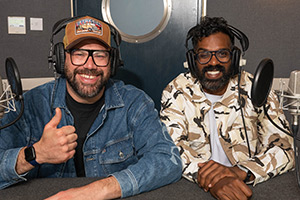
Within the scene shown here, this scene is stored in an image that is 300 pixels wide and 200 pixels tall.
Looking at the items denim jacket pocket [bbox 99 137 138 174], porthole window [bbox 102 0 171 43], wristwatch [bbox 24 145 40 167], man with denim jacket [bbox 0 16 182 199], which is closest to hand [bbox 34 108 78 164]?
wristwatch [bbox 24 145 40 167]

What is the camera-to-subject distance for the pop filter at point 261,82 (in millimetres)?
905

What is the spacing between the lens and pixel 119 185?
3.31 ft

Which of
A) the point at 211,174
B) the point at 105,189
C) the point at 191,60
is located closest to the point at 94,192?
the point at 105,189

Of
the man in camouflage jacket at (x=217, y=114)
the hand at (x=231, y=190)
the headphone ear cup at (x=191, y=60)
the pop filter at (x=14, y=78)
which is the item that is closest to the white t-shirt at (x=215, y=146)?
the man in camouflage jacket at (x=217, y=114)

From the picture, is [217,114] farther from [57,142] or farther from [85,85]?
[57,142]

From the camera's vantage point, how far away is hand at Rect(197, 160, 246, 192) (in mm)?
1051

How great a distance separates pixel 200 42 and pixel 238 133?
21.9 inches

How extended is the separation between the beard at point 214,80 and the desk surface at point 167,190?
0.67m

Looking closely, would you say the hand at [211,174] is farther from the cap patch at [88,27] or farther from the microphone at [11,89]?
the cap patch at [88,27]

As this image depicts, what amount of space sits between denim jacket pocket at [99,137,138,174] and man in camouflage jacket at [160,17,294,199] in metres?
0.22

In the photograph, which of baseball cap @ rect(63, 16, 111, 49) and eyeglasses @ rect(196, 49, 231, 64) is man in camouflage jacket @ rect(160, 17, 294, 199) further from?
baseball cap @ rect(63, 16, 111, 49)

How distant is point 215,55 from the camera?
5.41ft

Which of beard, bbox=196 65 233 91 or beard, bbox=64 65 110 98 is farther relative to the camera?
beard, bbox=196 65 233 91

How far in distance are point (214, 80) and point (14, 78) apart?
106 centimetres
